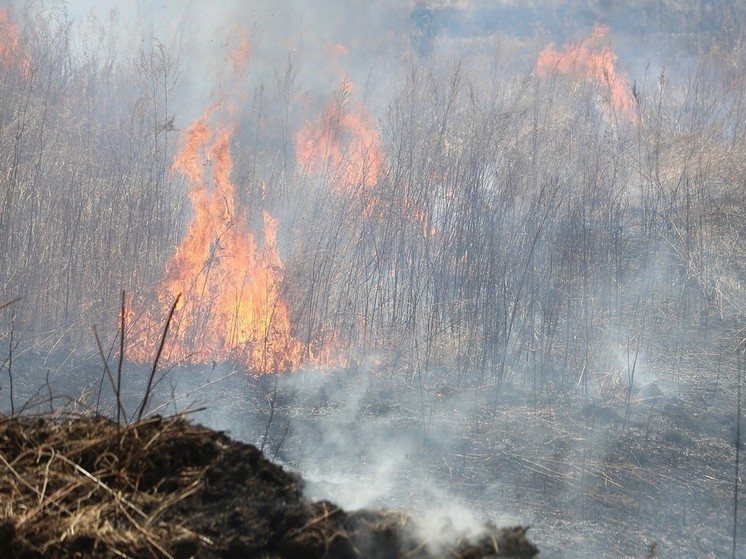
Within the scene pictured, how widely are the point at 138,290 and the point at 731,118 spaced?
8874 mm

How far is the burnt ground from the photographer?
5539 mm

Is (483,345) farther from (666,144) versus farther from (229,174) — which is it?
(666,144)

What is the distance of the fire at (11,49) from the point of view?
1148 cm

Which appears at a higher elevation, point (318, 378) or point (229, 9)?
point (229, 9)

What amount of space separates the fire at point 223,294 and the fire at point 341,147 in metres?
0.92

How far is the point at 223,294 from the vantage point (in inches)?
340

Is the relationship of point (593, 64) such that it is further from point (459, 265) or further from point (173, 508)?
point (173, 508)

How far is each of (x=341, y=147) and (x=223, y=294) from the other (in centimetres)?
254

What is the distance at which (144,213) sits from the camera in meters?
8.67

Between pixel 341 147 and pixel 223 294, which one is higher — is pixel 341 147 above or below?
above

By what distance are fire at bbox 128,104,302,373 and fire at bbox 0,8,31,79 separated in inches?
172

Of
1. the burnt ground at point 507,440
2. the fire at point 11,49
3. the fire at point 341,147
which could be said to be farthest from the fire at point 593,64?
the fire at point 11,49

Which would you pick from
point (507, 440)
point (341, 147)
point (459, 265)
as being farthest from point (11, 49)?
point (507, 440)

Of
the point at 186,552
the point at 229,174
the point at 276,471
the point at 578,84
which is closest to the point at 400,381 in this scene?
the point at 229,174
